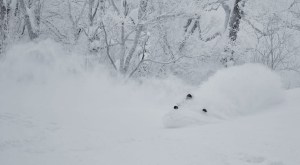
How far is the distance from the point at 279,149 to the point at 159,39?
477 inches

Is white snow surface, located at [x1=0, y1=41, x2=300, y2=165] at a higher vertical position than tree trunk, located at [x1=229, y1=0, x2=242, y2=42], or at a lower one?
lower

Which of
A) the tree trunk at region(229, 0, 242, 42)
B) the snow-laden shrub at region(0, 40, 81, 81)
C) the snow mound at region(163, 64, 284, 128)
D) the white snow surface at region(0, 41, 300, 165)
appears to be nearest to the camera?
the white snow surface at region(0, 41, 300, 165)

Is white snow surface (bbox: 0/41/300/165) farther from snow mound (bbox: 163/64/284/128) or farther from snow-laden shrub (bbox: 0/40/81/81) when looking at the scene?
snow-laden shrub (bbox: 0/40/81/81)

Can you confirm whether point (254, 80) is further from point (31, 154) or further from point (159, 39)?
point (159, 39)

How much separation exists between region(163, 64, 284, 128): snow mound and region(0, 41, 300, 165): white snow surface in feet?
0.08

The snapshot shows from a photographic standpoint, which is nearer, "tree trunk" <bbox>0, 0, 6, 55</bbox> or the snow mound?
the snow mound

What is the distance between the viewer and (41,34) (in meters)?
16.5

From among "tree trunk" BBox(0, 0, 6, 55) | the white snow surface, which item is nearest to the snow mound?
the white snow surface

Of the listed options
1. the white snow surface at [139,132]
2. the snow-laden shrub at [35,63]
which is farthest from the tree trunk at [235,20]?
the white snow surface at [139,132]

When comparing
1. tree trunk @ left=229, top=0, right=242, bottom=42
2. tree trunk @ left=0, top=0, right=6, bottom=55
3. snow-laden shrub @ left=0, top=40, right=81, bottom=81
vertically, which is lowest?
snow-laden shrub @ left=0, top=40, right=81, bottom=81

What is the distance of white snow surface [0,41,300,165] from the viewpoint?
12.5 feet

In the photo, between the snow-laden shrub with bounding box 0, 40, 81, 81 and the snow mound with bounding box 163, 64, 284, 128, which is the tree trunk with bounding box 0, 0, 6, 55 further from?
the snow mound with bounding box 163, 64, 284, 128

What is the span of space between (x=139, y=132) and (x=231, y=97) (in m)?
2.14

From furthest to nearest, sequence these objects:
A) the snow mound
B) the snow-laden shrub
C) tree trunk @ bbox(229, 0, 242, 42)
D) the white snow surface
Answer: tree trunk @ bbox(229, 0, 242, 42), the snow-laden shrub, the snow mound, the white snow surface
